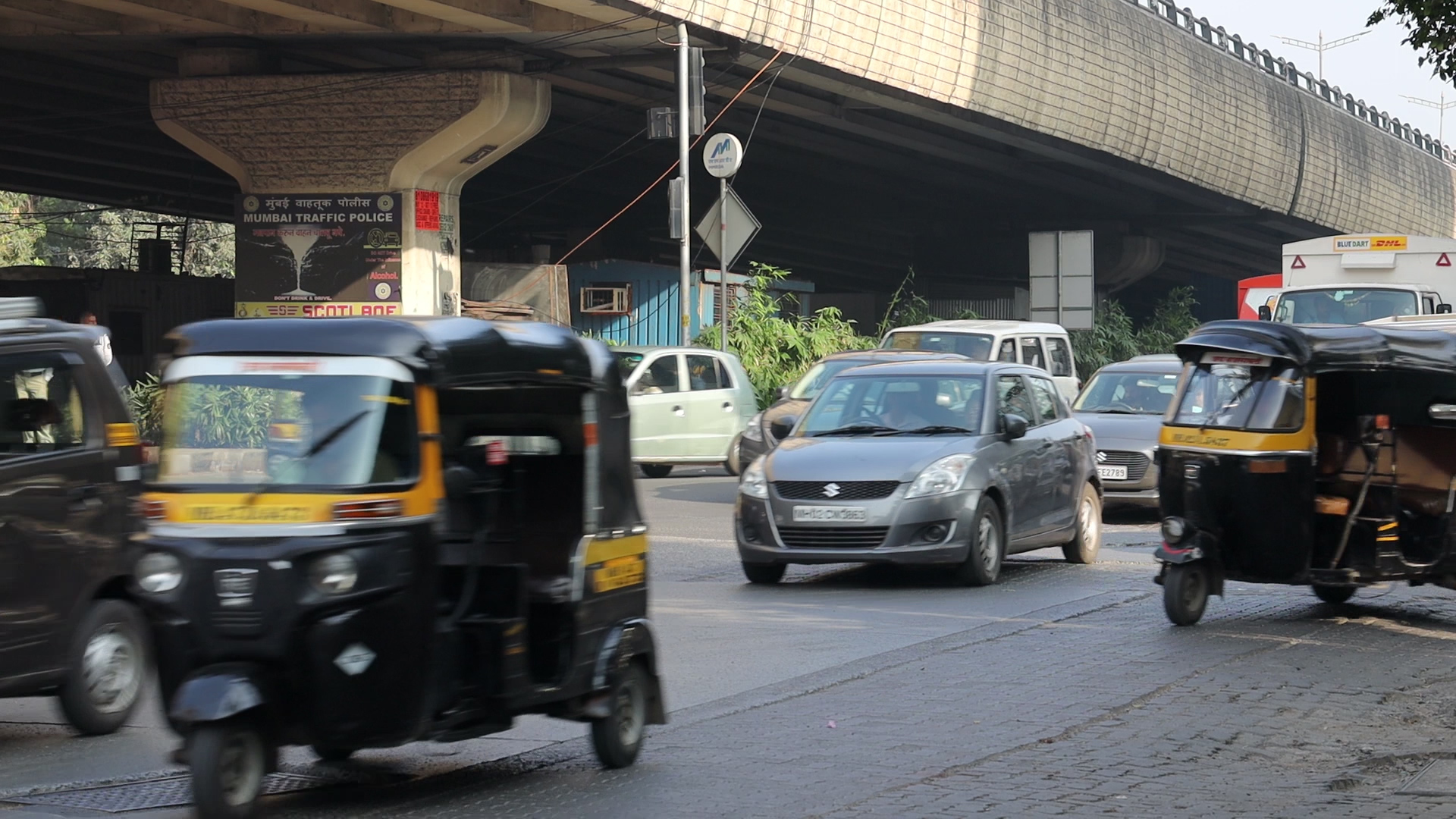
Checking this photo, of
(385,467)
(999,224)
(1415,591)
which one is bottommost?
(1415,591)

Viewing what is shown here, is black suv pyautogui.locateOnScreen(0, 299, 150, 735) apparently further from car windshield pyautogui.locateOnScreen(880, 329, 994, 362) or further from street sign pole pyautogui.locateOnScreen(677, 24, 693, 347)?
street sign pole pyautogui.locateOnScreen(677, 24, 693, 347)

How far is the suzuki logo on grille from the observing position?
576cm

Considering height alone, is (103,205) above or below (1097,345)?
above

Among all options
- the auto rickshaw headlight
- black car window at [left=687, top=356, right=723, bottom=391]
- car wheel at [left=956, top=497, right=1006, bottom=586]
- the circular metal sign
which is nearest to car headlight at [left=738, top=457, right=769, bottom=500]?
car wheel at [left=956, top=497, right=1006, bottom=586]

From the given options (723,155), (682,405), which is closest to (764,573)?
(682,405)

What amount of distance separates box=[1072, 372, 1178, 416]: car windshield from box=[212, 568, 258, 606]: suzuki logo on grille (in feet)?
46.9

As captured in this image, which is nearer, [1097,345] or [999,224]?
[1097,345]

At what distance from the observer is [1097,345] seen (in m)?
42.8

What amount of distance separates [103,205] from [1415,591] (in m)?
49.6

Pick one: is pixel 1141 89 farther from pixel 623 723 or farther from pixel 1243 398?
pixel 623 723

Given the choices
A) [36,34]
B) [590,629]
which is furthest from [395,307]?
[590,629]

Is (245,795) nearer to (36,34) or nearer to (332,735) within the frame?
(332,735)

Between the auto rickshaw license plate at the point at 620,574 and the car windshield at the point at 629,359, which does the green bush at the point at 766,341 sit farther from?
the auto rickshaw license plate at the point at 620,574

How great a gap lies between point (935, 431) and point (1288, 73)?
39.9m
